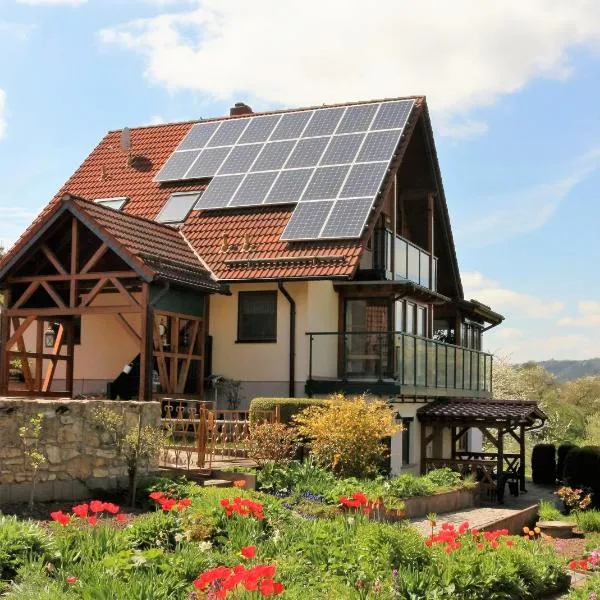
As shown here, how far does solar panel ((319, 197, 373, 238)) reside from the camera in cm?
2289

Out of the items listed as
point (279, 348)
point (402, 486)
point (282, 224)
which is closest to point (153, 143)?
point (282, 224)

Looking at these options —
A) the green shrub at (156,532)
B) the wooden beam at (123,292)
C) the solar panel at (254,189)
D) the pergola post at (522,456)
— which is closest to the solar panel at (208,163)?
the solar panel at (254,189)

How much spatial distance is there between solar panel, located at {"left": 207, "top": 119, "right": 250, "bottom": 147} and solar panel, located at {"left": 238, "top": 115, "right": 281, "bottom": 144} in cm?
22

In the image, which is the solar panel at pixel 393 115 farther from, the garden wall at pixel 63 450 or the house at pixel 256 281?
the garden wall at pixel 63 450

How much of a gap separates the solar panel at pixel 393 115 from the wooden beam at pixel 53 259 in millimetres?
9558

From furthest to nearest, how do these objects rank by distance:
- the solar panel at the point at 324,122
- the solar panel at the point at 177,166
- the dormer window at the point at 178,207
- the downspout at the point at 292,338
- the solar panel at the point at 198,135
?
1. the solar panel at the point at 198,135
2. the solar panel at the point at 177,166
3. the solar panel at the point at 324,122
4. the dormer window at the point at 178,207
5. the downspout at the point at 292,338

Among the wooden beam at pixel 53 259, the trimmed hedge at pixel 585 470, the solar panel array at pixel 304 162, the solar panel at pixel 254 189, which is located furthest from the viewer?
the solar panel at pixel 254 189

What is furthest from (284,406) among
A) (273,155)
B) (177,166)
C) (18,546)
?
(177,166)

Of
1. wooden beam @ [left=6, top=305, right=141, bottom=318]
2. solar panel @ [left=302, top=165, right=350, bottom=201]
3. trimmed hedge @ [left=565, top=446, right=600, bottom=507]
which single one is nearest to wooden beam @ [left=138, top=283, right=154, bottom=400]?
wooden beam @ [left=6, top=305, right=141, bottom=318]

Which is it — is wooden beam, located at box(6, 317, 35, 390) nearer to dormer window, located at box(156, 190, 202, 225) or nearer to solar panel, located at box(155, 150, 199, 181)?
dormer window, located at box(156, 190, 202, 225)

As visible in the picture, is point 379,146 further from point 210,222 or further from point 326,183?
point 210,222

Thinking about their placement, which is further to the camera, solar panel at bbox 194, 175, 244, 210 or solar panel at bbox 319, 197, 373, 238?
solar panel at bbox 194, 175, 244, 210

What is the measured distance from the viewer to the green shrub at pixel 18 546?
912cm

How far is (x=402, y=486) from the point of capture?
16.9 m
